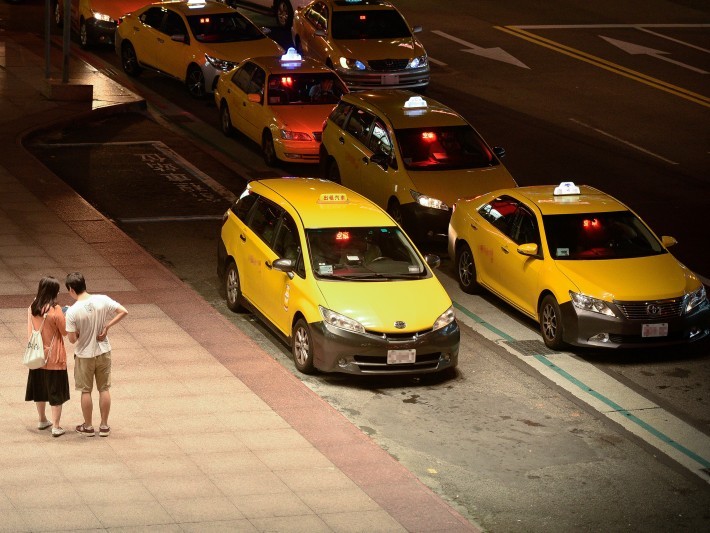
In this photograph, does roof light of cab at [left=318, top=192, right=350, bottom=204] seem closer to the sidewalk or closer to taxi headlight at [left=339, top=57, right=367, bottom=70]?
the sidewalk

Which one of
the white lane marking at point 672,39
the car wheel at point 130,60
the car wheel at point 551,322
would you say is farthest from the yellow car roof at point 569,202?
the white lane marking at point 672,39

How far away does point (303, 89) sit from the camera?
25.5 metres

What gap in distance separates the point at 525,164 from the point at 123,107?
26.8 ft

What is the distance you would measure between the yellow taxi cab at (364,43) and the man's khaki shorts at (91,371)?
56.7 ft

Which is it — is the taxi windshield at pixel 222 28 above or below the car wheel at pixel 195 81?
above

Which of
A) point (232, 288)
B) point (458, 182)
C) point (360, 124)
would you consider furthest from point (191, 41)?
point (232, 288)

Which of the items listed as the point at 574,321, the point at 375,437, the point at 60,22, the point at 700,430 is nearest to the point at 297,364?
the point at 375,437

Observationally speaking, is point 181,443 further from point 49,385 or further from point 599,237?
point 599,237

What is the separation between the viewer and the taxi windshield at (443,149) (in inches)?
837

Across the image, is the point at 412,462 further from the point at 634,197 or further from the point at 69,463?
the point at 634,197

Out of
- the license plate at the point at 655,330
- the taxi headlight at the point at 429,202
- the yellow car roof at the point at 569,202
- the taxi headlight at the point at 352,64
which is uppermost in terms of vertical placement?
the yellow car roof at the point at 569,202

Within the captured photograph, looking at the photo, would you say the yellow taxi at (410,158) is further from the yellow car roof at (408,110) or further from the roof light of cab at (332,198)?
the roof light of cab at (332,198)

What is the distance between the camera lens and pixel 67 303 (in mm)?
17234

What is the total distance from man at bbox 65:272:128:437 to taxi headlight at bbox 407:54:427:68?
17655 millimetres
